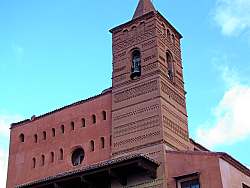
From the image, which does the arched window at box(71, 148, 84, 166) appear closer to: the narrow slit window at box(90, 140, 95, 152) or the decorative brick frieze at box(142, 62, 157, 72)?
the narrow slit window at box(90, 140, 95, 152)

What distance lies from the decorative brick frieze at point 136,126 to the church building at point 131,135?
0.04 m

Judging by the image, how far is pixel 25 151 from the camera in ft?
84.0

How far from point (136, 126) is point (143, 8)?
20.6ft

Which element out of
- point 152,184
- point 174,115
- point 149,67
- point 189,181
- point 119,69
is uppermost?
point 119,69

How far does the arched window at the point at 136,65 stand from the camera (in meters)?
23.4

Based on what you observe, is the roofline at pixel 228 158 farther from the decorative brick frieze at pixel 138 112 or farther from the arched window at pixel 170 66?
the arched window at pixel 170 66

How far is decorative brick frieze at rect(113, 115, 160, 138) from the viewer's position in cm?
2162

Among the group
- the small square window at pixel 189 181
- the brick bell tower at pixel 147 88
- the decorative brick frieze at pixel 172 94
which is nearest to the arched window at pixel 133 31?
the brick bell tower at pixel 147 88

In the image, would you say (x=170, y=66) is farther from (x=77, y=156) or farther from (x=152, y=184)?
(x=152, y=184)

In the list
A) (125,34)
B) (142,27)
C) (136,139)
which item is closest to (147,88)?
(136,139)

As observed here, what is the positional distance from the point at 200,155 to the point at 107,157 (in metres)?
4.73

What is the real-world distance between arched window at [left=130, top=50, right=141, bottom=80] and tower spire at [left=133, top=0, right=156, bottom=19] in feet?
6.38

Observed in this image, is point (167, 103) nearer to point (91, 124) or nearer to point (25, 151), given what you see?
point (91, 124)

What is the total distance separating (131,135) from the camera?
866 inches
